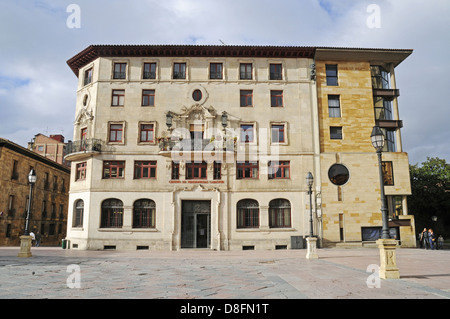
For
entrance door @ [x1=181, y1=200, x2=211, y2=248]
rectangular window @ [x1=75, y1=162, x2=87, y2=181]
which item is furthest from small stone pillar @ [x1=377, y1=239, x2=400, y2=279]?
rectangular window @ [x1=75, y1=162, x2=87, y2=181]

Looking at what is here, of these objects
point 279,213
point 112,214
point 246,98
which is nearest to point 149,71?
point 246,98

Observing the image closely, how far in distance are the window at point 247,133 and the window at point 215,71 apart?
476 cm

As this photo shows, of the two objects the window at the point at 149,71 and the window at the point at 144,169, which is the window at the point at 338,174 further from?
the window at the point at 149,71

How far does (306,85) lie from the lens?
28.5 metres

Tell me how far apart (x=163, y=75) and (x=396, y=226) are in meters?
22.9

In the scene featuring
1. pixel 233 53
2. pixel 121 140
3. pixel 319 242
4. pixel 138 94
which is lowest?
pixel 319 242

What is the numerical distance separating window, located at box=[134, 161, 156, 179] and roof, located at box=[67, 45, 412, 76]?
9223 millimetres

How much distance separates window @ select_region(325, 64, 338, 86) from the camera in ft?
95.5

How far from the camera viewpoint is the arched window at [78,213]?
89.2 feet

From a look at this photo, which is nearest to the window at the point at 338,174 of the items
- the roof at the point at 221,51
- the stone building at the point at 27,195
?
the roof at the point at 221,51

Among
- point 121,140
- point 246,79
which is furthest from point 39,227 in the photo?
point 246,79
